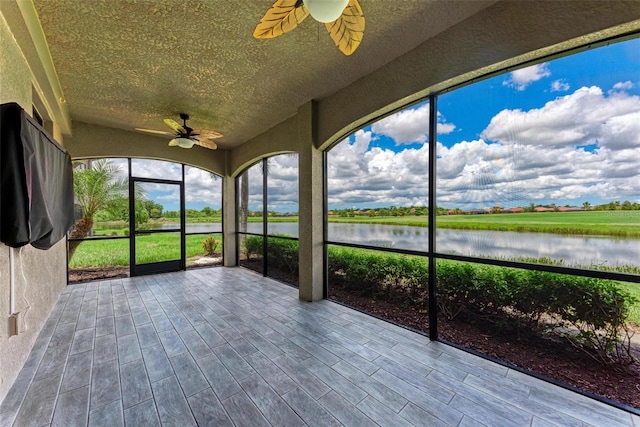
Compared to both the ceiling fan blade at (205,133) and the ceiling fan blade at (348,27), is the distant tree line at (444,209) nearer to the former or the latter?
the ceiling fan blade at (348,27)

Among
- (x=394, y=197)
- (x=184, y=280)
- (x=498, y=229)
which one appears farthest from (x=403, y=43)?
(x=184, y=280)

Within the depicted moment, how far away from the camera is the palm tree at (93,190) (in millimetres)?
4906

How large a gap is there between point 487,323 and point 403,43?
310 cm

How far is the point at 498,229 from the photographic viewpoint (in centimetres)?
245

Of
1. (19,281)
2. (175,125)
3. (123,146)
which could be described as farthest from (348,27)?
(123,146)

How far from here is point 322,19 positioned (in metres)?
1.36

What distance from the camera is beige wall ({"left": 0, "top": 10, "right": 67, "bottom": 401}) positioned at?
6.33 ft

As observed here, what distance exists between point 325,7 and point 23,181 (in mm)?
2484

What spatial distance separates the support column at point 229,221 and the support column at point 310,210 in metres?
3.21

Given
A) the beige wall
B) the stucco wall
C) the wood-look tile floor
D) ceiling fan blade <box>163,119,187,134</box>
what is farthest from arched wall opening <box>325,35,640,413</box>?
the stucco wall

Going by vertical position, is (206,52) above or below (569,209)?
above

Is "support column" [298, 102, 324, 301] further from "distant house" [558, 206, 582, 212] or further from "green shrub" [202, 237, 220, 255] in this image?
"green shrub" [202, 237, 220, 255]

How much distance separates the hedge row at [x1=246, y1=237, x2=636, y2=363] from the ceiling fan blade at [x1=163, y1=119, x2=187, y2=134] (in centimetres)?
340

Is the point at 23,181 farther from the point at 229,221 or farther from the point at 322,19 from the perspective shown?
the point at 229,221
